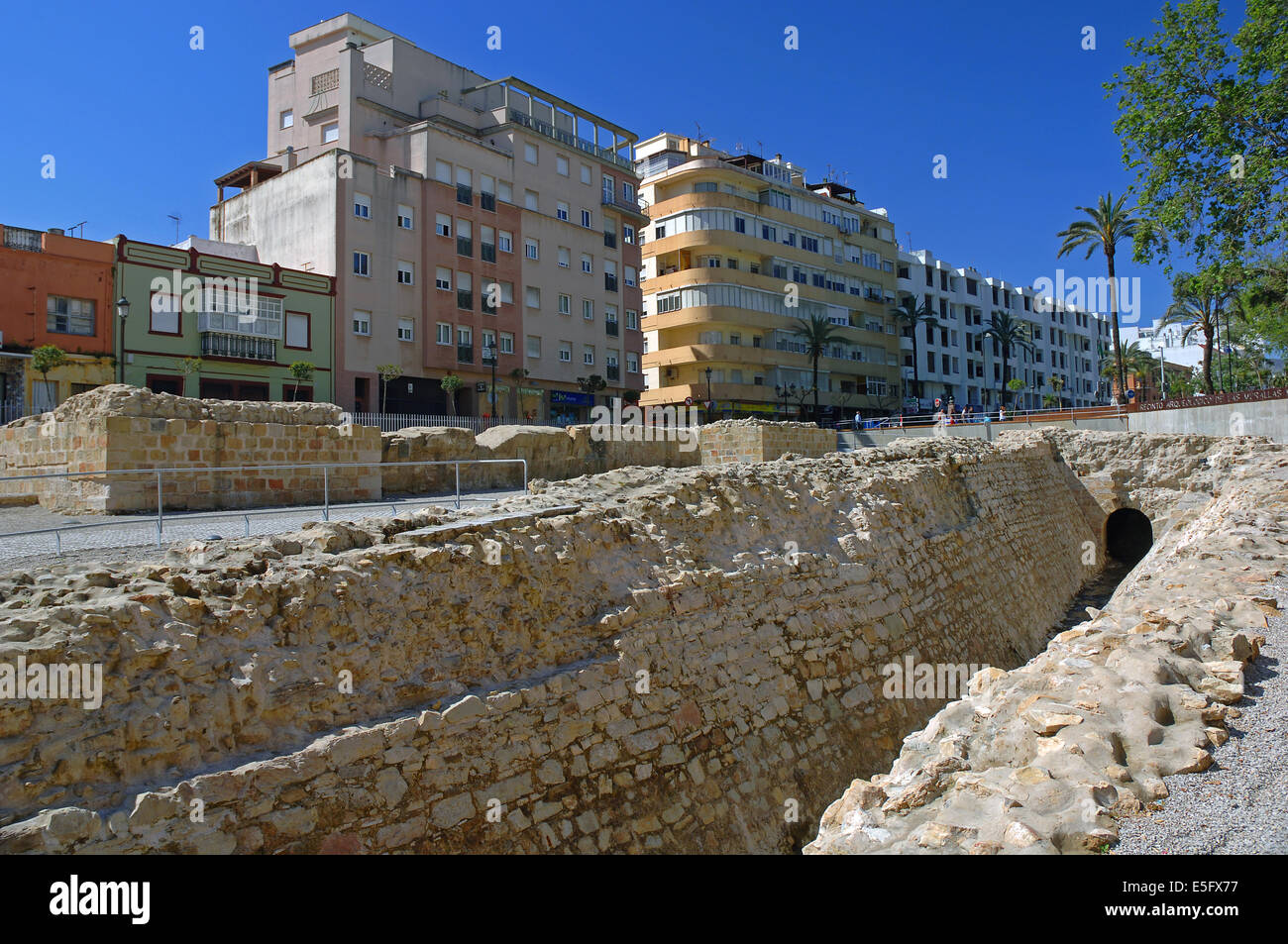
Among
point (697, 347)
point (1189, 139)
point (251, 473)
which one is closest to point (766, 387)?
point (697, 347)

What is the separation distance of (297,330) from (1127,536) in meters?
29.3

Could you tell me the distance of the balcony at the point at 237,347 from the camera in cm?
2741

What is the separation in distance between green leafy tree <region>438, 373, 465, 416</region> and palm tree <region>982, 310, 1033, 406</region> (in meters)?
42.8

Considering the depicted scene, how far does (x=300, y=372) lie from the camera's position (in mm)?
28078

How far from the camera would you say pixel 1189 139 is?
1681cm

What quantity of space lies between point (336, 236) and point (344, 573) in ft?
92.0

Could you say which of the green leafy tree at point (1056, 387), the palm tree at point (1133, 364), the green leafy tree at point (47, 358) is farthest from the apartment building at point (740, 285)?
the palm tree at point (1133, 364)

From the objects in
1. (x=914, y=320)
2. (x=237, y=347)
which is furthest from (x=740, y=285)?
(x=237, y=347)

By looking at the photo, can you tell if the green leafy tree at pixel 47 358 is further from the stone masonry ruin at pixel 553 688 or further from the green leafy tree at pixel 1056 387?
the green leafy tree at pixel 1056 387

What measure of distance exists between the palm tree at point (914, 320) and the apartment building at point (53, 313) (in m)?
47.2

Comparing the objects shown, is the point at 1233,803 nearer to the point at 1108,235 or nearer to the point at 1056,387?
the point at 1108,235

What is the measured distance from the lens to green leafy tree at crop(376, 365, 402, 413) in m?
30.7

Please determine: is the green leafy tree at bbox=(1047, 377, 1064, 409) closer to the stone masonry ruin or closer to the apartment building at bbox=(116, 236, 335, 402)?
the apartment building at bbox=(116, 236, 335, 402)
